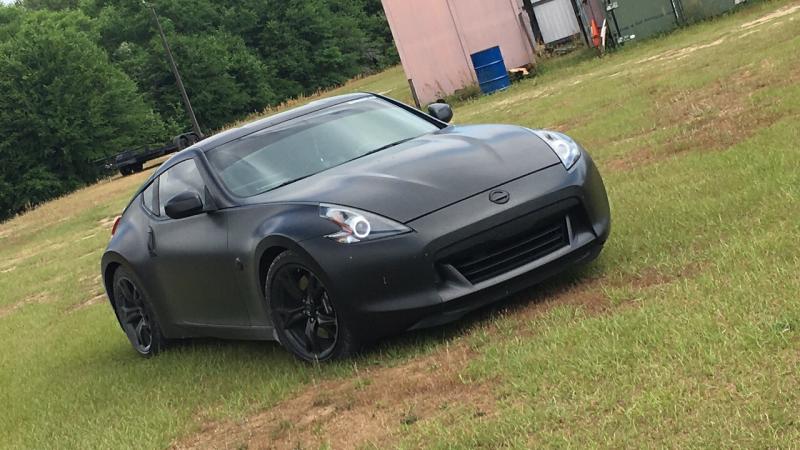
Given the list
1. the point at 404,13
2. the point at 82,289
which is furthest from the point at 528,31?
the point at 82,289

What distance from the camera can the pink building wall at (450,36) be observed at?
27.8 m

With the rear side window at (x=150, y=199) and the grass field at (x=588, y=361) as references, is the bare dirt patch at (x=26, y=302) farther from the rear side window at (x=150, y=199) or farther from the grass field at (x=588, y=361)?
the rear side window at (x=150, y=199)

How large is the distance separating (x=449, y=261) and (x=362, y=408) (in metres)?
1.05

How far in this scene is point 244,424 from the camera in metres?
5.65

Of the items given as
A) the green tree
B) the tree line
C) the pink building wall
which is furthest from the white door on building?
the tree line

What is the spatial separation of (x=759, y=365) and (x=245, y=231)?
3377 mm

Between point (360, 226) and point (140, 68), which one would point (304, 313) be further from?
point (140, 68)

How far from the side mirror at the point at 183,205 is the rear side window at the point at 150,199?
0.99 meters

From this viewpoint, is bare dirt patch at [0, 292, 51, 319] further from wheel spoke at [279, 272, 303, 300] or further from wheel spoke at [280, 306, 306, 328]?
wheel spoke at [279, 272, 303, 300]

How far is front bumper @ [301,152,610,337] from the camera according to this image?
581cm

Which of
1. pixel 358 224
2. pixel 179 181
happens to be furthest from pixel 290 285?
pixel 179 181

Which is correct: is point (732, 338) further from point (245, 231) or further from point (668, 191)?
point (668, 191)

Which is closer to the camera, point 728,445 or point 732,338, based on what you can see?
point 728,445

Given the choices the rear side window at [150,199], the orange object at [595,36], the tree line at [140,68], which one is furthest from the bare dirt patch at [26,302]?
the tree line at [140,68]
